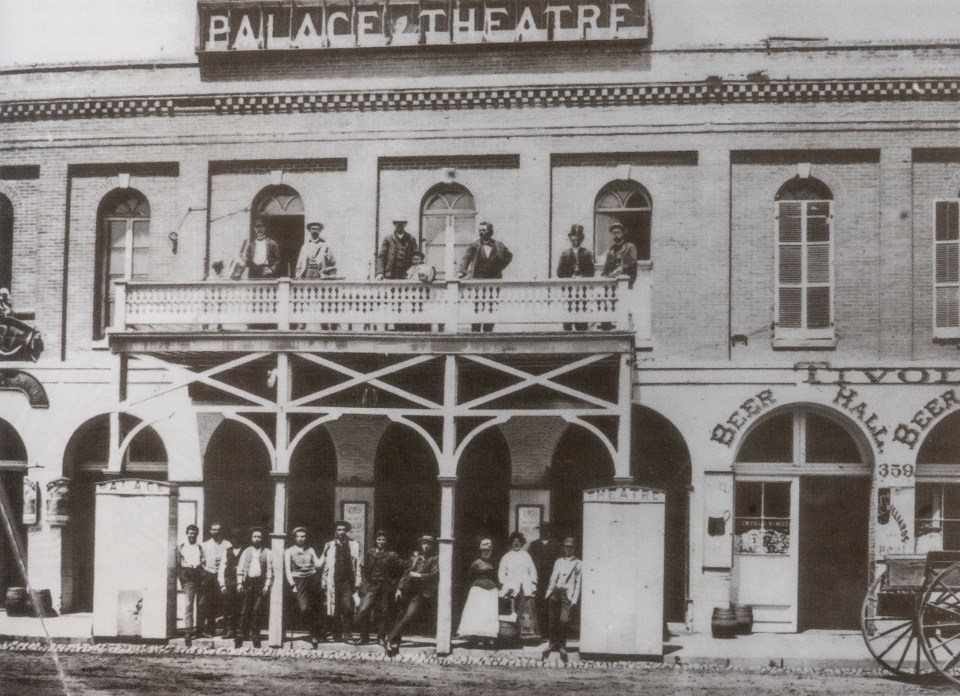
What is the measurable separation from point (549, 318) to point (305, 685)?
5.71 m

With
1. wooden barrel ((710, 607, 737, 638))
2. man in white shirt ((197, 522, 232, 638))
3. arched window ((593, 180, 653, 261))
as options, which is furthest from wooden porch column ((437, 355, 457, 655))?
wooden barrel ((710, 607, 737, 638))

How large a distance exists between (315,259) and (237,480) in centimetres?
351

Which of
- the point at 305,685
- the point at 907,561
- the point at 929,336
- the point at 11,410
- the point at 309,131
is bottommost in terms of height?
the point at 305,685

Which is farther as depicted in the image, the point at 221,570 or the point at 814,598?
the point at 814,598

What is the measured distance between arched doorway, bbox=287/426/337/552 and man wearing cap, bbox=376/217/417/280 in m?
2.80

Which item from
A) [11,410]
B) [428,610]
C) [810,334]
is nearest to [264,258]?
[11,410]

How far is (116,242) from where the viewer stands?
19.0 m

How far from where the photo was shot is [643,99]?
736 inches

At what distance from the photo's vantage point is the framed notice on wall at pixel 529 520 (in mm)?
19188

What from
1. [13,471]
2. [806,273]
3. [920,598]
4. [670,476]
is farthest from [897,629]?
[13,471]

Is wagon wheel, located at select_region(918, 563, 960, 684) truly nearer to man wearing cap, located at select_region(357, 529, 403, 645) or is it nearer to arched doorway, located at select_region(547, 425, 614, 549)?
arched doorway, located at select_region(547, 425, 614, 549)

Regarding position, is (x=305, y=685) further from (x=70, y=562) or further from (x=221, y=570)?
(x=70, y=562)

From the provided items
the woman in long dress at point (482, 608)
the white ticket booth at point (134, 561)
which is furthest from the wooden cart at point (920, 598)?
the white ticket booth at point (134, 561)

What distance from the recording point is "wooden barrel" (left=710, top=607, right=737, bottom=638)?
693 inches
